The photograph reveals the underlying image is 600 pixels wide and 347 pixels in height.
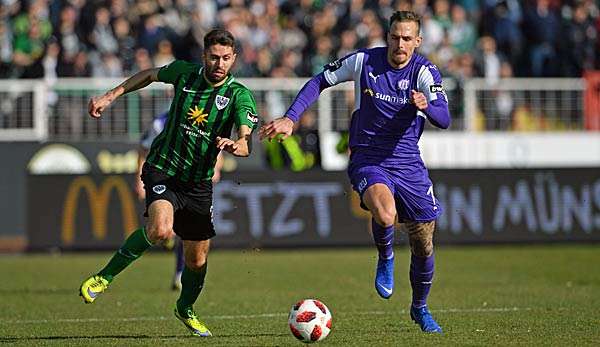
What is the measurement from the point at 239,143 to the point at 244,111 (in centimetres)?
53

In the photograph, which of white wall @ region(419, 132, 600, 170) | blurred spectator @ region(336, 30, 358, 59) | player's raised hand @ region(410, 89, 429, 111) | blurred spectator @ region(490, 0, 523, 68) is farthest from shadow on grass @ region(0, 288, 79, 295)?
blurred spectator @ region(490, 0, 523, 68)

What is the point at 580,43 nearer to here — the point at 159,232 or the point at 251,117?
the point at 251,117

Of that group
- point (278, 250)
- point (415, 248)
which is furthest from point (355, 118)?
point (278, 250)

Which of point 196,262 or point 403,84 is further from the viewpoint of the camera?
point 403,84

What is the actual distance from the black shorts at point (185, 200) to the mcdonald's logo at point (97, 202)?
9.85 m

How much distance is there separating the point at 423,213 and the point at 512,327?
1.19 metres

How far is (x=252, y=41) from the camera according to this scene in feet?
70.3

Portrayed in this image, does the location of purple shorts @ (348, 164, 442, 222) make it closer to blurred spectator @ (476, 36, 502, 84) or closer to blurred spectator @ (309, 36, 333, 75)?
blurred spectator @ (309, 36, 333, 75)

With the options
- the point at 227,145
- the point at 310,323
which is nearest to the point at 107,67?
the point at 227,145

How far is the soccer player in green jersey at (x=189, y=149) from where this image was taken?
30.6ft

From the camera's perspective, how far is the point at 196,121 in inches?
371

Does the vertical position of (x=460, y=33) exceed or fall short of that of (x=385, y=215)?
it exceeds it

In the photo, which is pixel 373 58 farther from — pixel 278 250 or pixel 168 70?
pixel 278 250

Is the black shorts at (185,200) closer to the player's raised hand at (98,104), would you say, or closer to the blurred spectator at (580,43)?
the player's raised hand at (98,104)
